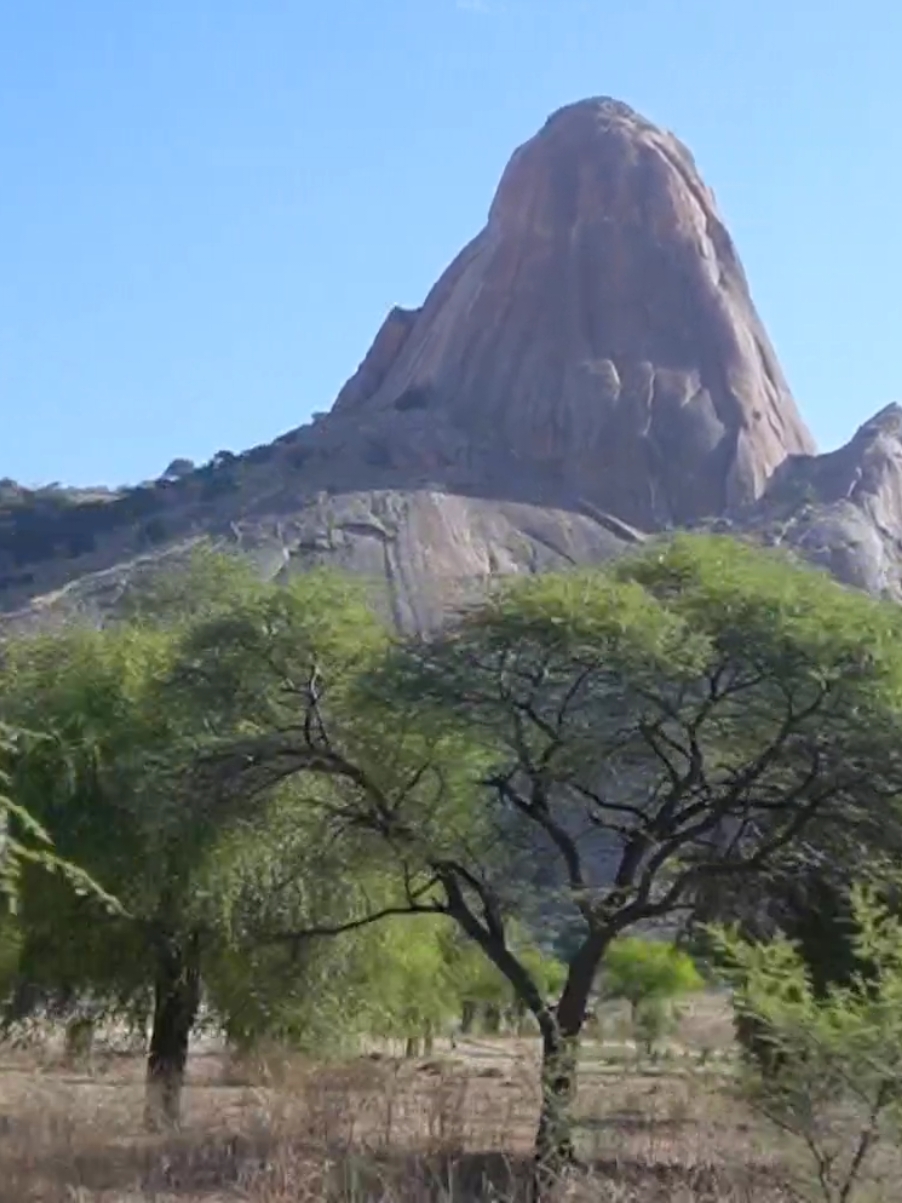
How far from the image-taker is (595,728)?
65.4 ft

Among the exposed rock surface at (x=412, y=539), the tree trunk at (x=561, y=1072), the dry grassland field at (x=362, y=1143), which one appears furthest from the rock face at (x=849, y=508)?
the dry grassland field at (x=362, y=1143)

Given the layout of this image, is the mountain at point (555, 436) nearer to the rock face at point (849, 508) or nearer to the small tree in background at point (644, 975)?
the rock face at point (849, 508)

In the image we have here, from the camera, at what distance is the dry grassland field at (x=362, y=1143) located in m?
13.4

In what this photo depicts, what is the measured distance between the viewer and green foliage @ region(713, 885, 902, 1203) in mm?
9734

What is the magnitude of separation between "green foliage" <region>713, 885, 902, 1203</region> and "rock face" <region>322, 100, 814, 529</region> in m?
100

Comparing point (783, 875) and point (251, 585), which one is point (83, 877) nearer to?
point (783, 875)

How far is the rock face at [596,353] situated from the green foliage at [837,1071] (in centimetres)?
10004

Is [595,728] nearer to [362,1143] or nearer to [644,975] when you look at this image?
[362,1143]

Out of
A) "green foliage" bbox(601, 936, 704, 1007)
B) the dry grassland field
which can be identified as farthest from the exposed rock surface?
the dry grassland field

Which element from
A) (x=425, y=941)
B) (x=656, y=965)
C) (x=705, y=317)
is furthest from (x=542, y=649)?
(x=705, y=317)

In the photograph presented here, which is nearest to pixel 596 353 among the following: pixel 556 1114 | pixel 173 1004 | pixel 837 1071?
pixel 173 1004

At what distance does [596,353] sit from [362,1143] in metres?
106

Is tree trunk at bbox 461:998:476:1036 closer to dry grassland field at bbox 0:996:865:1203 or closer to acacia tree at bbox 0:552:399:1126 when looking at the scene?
acacia tree at bbox 0:552:399:1126

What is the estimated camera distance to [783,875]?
834 inches
